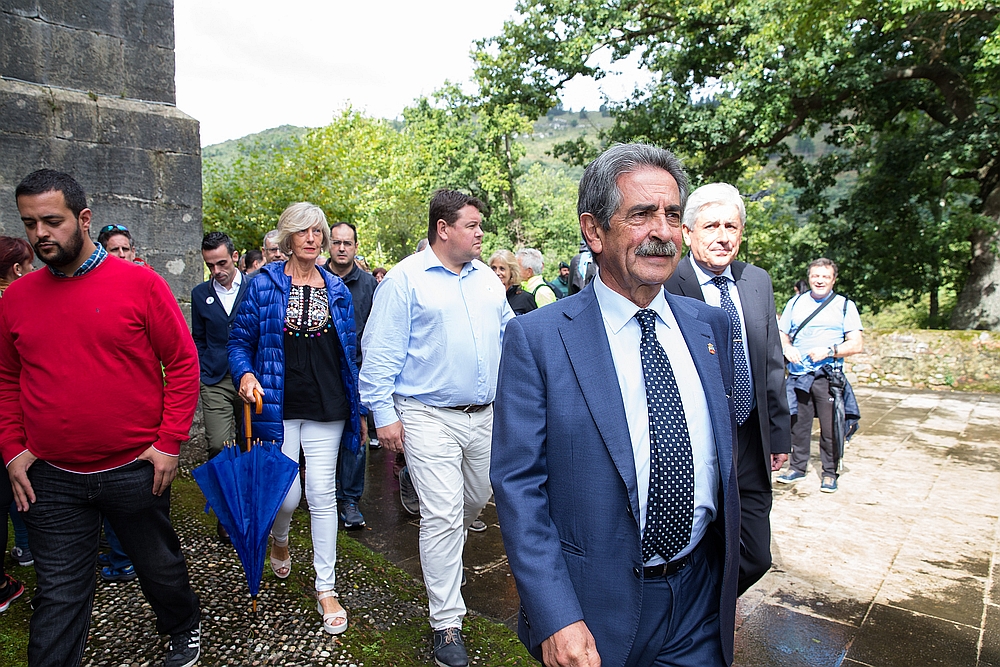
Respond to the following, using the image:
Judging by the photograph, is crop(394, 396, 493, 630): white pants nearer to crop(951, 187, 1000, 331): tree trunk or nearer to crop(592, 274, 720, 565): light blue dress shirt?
crop(592, 274, 720, 565): light blue dress shirt

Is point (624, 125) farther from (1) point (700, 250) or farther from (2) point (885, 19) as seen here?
(1) point (700, 250)

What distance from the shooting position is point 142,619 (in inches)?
143

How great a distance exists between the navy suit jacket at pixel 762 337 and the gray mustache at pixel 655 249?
1.35m

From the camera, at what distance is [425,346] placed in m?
3.67

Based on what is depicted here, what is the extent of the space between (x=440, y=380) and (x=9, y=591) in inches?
102

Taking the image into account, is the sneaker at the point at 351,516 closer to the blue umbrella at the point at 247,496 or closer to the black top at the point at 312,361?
the black top at the point at 312,361

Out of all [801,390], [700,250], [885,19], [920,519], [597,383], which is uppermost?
[885,19]

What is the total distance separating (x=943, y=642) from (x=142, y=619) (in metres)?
4.11

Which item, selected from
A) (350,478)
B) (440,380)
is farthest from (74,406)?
(350,478)

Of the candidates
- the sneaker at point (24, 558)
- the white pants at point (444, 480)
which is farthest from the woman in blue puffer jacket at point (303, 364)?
the sneaker at point (24, 558)

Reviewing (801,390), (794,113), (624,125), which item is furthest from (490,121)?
(801,390)

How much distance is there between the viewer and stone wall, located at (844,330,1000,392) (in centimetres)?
1245

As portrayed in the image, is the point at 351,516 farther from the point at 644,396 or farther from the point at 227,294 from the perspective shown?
the point at 644,396

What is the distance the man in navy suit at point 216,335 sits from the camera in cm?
544
